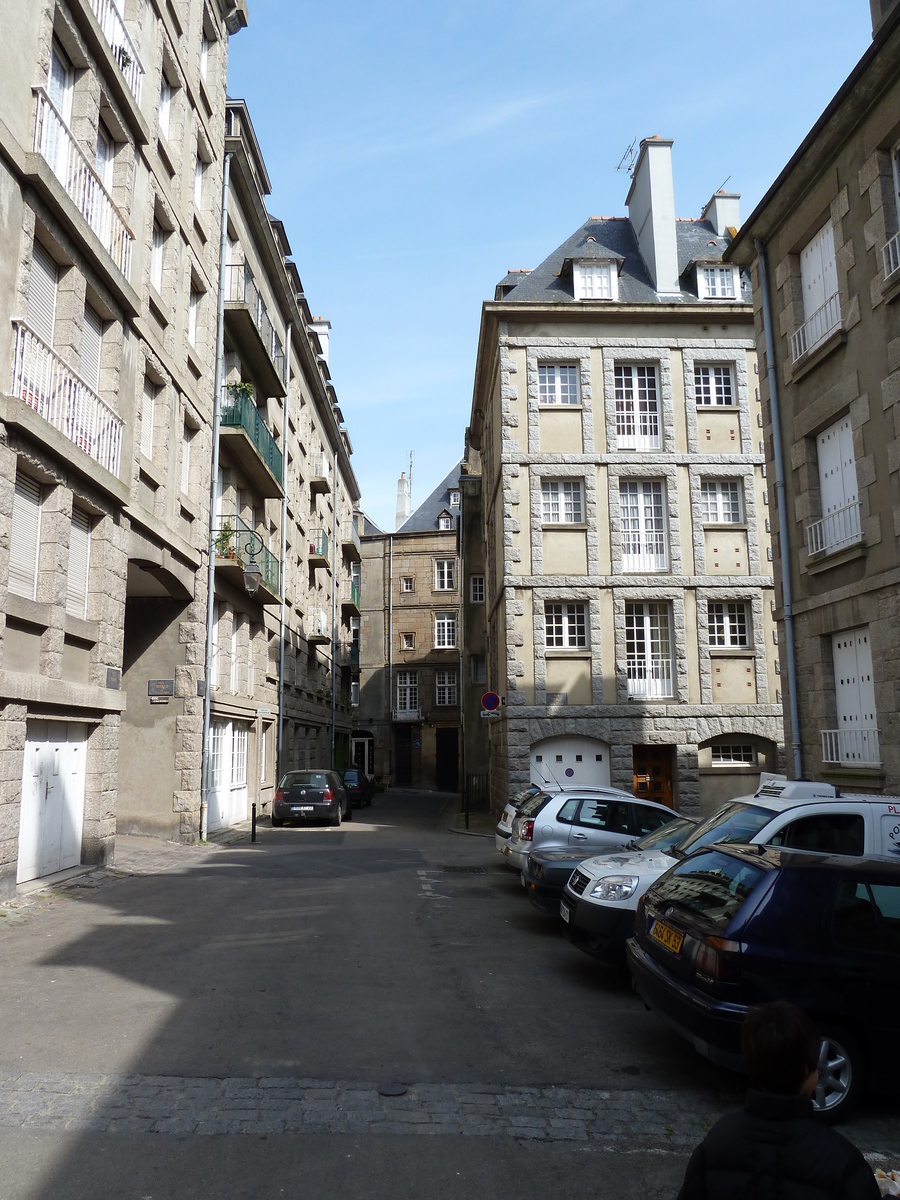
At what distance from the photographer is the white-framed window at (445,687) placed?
54.2m

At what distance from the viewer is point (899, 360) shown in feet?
40.5

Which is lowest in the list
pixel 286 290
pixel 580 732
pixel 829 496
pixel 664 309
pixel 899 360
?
pixel 580 732

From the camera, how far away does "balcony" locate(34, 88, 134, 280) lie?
11695 mm

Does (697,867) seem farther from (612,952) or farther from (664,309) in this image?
(664,309)

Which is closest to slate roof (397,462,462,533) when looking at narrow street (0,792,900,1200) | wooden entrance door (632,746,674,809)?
wooden entrance door (632,746,674,809)

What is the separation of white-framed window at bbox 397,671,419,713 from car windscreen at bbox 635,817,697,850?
4482cm

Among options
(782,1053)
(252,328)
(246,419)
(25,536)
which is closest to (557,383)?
(252,328)

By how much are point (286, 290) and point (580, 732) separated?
16.5 m

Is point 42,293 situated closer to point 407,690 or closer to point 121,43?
point 121,43

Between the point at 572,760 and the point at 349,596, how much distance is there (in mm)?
25865

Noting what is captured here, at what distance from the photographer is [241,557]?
72.8 ft

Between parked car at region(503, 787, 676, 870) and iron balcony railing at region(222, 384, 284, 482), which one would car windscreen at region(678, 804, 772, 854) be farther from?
iron balcony railing at region(222, 384, 284, 482)

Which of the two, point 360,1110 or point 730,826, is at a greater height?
point 730,826

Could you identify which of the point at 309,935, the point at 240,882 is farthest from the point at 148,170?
the point at 309,935
